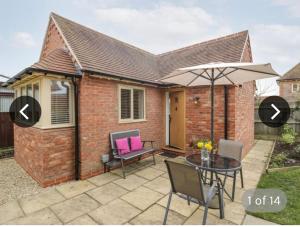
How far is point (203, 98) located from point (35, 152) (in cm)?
589

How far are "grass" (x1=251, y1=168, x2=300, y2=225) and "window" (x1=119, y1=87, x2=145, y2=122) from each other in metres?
4.52

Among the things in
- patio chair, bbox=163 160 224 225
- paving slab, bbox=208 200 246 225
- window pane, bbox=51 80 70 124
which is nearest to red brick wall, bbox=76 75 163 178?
window pane, bbox=51 80 70 124

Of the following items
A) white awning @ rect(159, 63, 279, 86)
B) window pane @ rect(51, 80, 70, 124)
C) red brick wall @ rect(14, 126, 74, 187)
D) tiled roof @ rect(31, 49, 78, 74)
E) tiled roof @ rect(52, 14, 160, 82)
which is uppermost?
tiled roof @ rect(52, 14, 160, 82)

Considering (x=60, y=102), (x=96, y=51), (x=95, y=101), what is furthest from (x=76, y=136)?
(x=96, y=51)

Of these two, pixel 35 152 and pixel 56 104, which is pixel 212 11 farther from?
pixel 35 152

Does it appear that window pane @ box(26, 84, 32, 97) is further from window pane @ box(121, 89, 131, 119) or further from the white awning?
the white awning

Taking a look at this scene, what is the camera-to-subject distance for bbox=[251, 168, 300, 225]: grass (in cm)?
299

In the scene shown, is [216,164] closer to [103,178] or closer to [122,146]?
[122,146]

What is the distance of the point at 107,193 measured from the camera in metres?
4.04

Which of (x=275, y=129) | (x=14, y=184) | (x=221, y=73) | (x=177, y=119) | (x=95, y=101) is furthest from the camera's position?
(x=275, y=129)

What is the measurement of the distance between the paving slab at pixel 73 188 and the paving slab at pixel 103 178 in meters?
0.16

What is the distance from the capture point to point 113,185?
14.7 ft

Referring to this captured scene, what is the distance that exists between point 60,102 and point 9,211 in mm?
2699

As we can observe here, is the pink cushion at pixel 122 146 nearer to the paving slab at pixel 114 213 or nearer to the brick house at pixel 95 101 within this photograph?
the brick house at pixel 95 101
